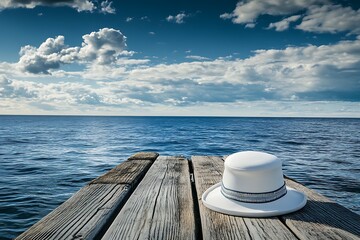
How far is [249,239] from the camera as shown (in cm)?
159

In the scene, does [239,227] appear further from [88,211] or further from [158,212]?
[88,211]

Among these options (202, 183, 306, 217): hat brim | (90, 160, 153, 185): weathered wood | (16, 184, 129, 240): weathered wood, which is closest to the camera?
(16, 184, 129, 240): weathered wood

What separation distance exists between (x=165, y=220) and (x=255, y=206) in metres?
0.66

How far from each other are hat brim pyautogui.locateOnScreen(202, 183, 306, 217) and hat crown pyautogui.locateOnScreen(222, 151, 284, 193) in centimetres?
10

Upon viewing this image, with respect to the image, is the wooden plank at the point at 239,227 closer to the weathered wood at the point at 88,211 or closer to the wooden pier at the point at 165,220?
the wooden pier at the point at 165,220

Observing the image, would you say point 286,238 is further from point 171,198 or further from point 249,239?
point 171,198

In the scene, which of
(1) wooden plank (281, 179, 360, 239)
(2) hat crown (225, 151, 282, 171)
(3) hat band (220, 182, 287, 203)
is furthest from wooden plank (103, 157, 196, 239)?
(1) wooden plank (281, 179, 360, 239)

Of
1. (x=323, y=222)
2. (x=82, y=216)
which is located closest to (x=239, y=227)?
(x=323, y=222)

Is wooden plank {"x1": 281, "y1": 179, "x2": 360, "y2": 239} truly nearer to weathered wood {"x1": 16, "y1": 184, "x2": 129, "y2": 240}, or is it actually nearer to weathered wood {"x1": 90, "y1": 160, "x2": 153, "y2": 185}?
weathered wood {"x1": 16, "y1": 184, "x2": 129, "y2": 240}

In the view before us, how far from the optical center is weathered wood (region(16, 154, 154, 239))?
163cm

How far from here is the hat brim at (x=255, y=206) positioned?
1890mm

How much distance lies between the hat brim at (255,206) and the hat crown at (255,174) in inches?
4.0

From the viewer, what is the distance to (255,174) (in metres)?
1.97

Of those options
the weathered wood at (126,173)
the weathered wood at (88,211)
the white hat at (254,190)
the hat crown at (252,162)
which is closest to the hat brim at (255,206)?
the white hat at (254,190)
